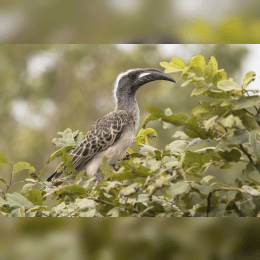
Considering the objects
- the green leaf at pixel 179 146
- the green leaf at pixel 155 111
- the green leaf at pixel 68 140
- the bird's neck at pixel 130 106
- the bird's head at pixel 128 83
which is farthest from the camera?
the bird's neck at pixel 130 106

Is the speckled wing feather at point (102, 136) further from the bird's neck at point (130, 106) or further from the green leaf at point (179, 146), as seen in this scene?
the green leaf at point (179, 146)

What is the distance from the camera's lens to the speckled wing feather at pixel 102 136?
1.14 metres

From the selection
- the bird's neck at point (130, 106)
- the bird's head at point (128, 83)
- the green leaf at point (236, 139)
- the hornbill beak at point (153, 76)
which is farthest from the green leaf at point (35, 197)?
the bird's neck at point (130, 106)

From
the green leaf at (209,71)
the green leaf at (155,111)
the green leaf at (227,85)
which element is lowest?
the green leaf at (155,111)

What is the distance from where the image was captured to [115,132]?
1214 millimetres

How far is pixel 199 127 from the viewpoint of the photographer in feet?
1.13

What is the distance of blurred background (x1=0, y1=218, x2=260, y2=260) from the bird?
85cm

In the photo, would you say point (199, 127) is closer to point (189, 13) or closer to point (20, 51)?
point (189, 13)

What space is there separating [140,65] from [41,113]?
64.6 inches

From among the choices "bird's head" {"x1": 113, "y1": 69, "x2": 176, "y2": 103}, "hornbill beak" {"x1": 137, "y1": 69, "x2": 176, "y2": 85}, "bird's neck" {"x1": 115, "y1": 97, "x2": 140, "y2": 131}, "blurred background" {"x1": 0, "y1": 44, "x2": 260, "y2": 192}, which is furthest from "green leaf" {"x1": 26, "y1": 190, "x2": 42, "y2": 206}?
"blurred background" {"x1": 0, "y1": 44, "x2": 260, "y2": 192}

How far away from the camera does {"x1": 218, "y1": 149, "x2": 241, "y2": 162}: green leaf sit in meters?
0.34

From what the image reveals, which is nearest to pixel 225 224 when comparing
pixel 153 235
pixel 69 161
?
pixel 153 235

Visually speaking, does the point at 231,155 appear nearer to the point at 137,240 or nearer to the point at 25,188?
the point at 137,240

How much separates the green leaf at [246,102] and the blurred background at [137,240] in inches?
4.0
